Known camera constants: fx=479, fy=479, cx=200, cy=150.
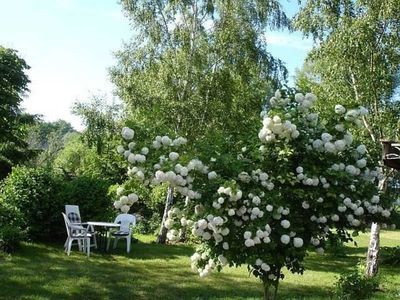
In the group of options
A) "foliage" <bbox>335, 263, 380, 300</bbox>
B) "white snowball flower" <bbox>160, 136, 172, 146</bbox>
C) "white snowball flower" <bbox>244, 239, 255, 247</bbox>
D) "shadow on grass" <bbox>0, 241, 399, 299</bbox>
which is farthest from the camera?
"shadow on grass" <bbox>0, 241, 399, 299</bbox>

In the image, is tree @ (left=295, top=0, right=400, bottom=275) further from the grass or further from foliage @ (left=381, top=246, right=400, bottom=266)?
foliage @ (left=381, top=246, right=400, bottom=266)

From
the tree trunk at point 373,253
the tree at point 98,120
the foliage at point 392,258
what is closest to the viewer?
the tree trunk at point 373,253

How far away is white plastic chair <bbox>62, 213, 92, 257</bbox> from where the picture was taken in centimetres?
1021

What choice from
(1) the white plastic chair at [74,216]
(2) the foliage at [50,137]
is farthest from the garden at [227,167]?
→ (2) the foliage at [50,137]

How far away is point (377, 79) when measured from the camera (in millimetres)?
10094

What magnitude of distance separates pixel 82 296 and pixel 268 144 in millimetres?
3872

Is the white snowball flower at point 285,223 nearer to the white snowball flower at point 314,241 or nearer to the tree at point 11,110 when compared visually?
the white snowball flower at point 314,241

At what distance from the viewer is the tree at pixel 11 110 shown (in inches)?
757

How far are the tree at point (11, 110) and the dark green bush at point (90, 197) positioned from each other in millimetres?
8405

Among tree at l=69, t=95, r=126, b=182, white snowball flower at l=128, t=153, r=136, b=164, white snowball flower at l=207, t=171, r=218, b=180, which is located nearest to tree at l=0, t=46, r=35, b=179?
tree at l=69, t=95, r=126, b=182

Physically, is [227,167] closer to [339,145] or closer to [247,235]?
[247,235]

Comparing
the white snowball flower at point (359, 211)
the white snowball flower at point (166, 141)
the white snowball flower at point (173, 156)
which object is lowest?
the white snowball flower at point (359, 211)

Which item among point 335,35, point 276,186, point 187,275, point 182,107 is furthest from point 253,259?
point 182,107

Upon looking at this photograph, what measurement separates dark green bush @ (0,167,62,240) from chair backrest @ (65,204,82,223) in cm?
50
